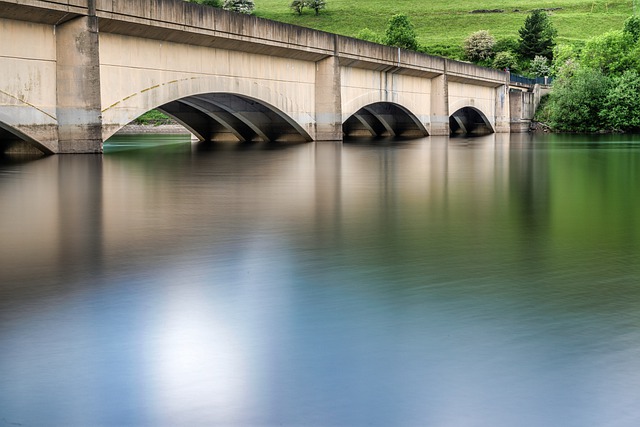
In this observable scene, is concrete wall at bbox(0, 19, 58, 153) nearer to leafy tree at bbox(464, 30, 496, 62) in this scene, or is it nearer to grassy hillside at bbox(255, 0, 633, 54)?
leafy tree at bbox(464, 30, 496, 62)

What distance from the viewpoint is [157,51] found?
111 ft

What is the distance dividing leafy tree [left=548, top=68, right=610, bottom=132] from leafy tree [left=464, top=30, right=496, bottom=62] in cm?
4080

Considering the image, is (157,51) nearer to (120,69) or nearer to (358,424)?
(120,69)

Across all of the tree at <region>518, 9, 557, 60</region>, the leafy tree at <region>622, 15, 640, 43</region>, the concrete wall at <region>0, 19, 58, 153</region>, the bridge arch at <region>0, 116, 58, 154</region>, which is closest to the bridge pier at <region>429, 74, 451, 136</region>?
the leafy tree at <region>622, 15, 640, 43</region>

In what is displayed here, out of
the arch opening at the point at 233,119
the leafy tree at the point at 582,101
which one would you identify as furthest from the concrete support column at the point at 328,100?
the leafy tree at the point at 582,101

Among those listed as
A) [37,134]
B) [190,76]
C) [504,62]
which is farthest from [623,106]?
[37,134]

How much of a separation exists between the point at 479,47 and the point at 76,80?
97966 millimetres

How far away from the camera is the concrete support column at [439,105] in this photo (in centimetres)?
6272

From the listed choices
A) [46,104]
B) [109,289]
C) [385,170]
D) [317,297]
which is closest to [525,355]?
[317,297]

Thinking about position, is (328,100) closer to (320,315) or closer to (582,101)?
(582,101)

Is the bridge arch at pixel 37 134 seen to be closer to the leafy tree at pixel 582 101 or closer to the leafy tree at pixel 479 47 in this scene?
the leafy tree at pixel 582 101

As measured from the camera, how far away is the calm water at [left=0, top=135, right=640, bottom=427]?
4.48 meters

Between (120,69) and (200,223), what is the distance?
852 inches

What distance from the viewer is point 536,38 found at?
12075 cm
